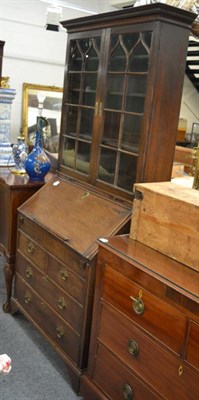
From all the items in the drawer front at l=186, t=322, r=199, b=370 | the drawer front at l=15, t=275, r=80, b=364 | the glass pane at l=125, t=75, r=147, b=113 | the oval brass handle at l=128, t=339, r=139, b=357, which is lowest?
the drawer front at l=15, t=275, r=80, b=364

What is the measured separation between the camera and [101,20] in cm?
201

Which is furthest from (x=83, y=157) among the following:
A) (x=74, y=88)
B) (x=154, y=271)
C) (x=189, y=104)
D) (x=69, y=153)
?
(x=189, y=104)

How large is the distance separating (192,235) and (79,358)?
87 centimetres

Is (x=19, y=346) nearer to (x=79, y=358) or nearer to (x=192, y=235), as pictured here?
(x=79, y=358)

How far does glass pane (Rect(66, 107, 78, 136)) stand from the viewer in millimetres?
2369

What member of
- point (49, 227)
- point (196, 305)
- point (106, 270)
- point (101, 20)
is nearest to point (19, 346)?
point (49, 227)

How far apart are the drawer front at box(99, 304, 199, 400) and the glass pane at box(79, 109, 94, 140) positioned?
0.98 metres

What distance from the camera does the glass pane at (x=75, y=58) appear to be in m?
2.30

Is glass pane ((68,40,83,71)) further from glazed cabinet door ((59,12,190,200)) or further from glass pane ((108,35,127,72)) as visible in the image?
glass pane ((108,35,127,72))

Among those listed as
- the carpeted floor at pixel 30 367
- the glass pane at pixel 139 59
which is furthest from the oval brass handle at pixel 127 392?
the glass pane at pixel 139 59

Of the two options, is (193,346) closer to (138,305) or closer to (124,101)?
(138,305)

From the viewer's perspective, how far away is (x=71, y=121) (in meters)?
2.41

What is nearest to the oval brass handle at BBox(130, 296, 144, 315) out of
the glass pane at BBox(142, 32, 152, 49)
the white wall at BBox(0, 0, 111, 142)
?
the glass pane at BBox(142, 32, 152, 49)

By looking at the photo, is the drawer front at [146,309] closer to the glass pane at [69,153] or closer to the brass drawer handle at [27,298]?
the brass drawer handle at [27,298]
